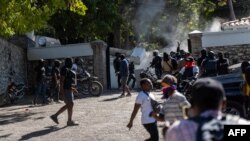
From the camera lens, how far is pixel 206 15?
4522cm

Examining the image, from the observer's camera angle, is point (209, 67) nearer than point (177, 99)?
No

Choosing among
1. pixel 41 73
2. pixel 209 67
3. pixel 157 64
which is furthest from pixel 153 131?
pixel 157 64

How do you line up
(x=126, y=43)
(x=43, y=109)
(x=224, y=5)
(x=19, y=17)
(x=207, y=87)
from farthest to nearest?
(x=224, y=5)
(x=126, y=43)
(x=43, y=109)
(x=19, y=17)
(x=207, y=87)

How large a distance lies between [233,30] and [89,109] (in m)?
10.3

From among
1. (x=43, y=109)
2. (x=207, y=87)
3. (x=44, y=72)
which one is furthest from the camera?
(x=44, y=72)

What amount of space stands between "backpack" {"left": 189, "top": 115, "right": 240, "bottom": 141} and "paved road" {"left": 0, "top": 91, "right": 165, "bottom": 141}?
21.1ft

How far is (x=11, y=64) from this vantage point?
2080 cm

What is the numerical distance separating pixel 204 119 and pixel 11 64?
18072mm

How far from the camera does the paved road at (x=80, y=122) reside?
34.6 feet

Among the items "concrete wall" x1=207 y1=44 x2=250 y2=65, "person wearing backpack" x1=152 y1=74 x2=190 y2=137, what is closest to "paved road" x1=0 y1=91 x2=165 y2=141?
"person wearing backpack" x1=152 y1=74 x2=190 y2=137

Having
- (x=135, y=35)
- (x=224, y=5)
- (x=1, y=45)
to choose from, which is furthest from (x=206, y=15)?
(x=1, y=45)

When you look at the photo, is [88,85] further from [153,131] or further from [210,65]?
[153,131]

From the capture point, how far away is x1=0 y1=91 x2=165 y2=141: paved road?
10.5 m

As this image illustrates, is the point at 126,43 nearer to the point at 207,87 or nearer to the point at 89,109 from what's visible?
the point at 89,109
